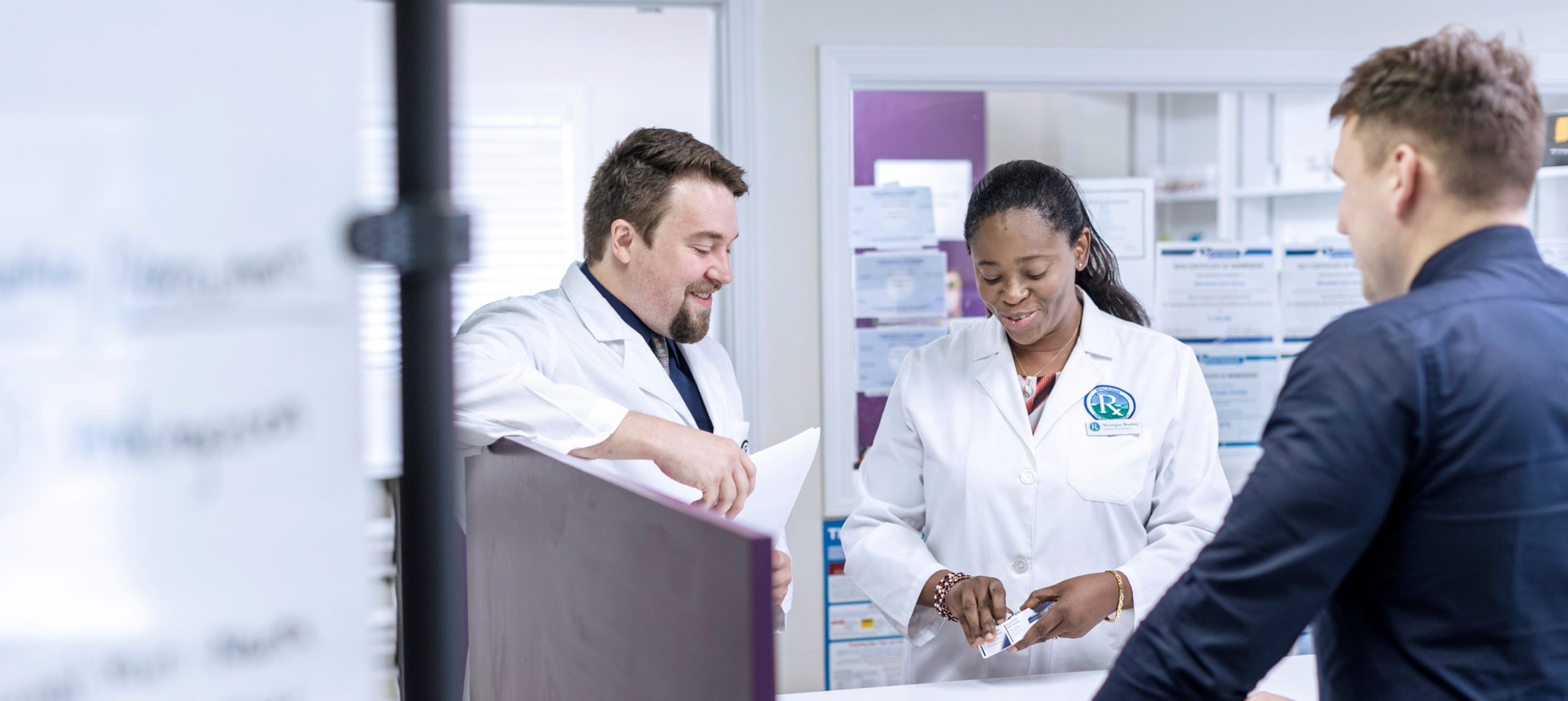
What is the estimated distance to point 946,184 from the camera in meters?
2.89

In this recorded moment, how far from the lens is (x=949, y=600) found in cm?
162

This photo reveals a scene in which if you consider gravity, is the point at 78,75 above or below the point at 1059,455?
above

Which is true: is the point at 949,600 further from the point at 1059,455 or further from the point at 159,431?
the point at 159,431

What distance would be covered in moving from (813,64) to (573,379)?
4.23 ft

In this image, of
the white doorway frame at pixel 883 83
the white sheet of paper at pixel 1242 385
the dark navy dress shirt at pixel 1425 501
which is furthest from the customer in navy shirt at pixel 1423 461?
the white sheet of paper at pixel 1242 385

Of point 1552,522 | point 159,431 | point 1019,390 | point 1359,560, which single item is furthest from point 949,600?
point 159,431

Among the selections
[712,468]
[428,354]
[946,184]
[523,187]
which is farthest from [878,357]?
[428,354]

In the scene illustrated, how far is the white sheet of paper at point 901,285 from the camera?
9.25ft

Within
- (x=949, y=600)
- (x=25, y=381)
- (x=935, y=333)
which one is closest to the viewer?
(x=25, y=381)

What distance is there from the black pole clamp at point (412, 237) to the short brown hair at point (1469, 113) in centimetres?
94

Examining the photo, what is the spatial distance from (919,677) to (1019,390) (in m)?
0.52

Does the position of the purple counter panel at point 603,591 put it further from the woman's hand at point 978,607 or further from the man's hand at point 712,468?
the woman's hand at point 978,607

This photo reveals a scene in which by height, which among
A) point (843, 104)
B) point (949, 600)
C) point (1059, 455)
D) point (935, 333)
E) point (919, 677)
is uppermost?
point (843, 104)

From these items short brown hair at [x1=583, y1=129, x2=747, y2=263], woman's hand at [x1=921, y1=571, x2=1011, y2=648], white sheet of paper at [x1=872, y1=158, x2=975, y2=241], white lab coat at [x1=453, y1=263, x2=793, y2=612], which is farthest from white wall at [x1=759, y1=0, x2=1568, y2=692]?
woman's hand at [x1=921, y1=571, x2=1011, y2=648]
